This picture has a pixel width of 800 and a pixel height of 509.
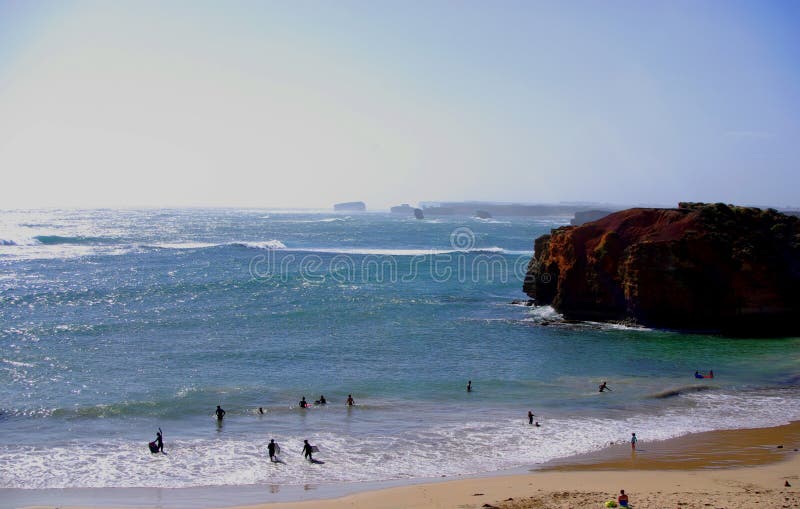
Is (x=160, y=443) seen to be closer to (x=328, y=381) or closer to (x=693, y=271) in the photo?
(x=328, y=381)

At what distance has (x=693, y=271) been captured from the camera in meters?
37.8

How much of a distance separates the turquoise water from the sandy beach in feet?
4.13

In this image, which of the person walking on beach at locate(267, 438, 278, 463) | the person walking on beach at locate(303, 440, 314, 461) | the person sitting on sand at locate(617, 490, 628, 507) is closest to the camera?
the person sitting on sand at locate(617, 490, 628, 507)

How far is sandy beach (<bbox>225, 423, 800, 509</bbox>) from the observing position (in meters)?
16.8

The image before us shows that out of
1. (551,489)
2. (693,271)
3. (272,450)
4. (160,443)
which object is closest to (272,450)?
(272,450)

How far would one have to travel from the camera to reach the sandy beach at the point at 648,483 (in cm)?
1680

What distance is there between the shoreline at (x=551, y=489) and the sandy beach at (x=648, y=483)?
0.09 ft

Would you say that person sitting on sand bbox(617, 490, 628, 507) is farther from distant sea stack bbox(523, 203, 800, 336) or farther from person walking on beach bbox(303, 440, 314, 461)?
distant sea stack bbox(523, 203, 800, 336)

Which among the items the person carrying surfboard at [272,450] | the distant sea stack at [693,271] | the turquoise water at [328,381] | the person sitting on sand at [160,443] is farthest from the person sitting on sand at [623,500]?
the distant sea stack at [693,271]

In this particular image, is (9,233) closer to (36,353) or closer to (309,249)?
(309,249)

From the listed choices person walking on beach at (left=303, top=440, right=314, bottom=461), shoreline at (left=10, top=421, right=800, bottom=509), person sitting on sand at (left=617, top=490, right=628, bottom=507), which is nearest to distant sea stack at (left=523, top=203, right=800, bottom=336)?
shoreline at (left=10, top=421, right=800, bottom=509)

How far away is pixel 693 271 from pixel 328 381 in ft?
77.4

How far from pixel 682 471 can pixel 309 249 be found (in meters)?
77.7

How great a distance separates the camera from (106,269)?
2450 inches
